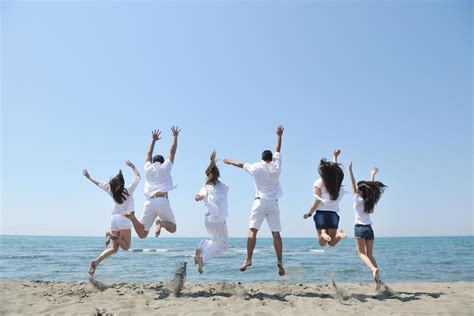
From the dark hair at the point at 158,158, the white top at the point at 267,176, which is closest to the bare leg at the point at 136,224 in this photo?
the dark hair at the point at 158,158

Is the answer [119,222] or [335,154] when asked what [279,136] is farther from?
[119,222]

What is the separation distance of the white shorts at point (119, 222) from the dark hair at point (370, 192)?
5629mm

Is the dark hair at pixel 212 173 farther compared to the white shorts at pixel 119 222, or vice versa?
the white shorts at pixel 119 222

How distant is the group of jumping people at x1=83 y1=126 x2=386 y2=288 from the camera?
7547 mm

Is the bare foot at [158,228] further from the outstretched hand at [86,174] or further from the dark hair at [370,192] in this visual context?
the dark hair at [370,192]

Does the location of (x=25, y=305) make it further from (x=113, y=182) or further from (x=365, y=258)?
(x=365, y=258)

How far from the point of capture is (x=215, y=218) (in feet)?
24.7

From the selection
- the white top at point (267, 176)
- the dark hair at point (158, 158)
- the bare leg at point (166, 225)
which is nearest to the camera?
the white top at point (267, 176)

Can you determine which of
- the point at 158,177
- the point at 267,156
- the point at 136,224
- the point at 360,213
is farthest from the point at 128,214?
the point at 360,213

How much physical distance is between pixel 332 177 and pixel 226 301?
3.65 metres

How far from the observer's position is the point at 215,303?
7.14 meters

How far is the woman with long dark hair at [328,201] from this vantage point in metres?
7.66

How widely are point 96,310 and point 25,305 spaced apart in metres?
1.92

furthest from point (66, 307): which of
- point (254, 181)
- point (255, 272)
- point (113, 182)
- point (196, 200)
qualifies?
point (255, 272)
